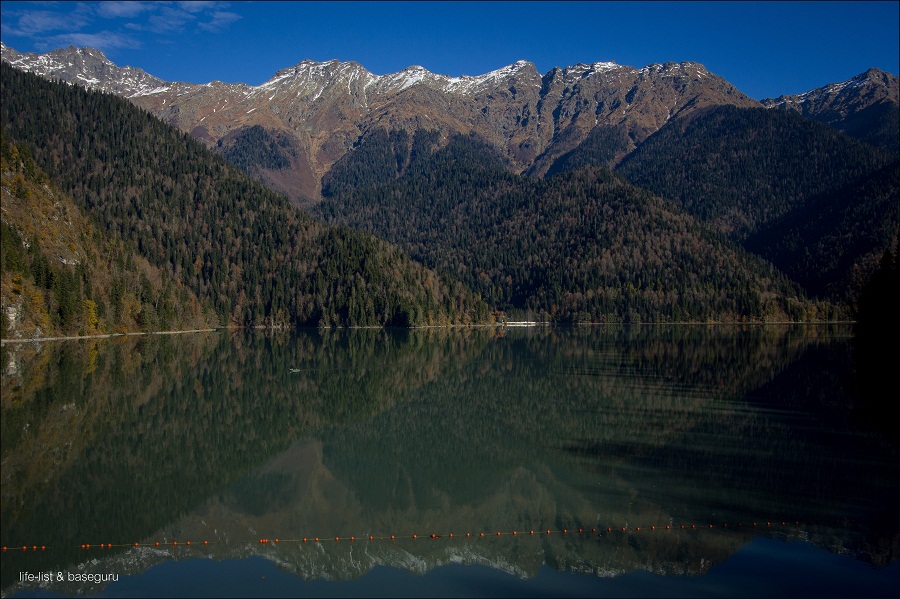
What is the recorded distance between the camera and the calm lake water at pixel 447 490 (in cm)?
2103

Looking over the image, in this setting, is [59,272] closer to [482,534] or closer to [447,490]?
[447,490]

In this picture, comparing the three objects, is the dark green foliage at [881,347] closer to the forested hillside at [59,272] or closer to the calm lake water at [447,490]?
Result: the calm lake water at [447,490]

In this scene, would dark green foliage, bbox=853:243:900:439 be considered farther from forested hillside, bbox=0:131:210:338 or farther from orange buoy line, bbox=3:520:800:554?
forested hillside, bbox=0:131:210:338

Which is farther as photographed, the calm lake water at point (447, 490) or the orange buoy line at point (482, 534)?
the orange buoy line at point (482, 534)

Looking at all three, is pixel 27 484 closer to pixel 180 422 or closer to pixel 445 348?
pixel 180 422

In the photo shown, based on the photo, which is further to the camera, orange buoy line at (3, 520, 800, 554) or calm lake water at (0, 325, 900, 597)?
orange buoy line at (3, 520, 800, 554)

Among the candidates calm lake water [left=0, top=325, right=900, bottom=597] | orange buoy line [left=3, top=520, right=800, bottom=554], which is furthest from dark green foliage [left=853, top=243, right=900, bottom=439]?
orange buoy line [left=3, top=520, right=800, bottom=554]

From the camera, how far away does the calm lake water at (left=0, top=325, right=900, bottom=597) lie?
21.0 metres

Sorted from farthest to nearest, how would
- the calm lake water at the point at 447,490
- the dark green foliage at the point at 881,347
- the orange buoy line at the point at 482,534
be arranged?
the dark green foliage at the point at 881,347 < the orange buoy line at the point at 482,534 < the calm lake water at the point at 447,490

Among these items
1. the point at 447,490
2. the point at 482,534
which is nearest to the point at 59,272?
the point at 447,490

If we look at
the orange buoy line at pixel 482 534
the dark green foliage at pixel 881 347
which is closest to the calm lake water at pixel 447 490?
→ the orange buoy line at pixel 482 534

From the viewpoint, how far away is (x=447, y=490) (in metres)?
30.0

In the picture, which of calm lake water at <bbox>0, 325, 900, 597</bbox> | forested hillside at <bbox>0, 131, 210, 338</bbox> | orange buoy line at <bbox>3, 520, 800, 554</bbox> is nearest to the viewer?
calm lake water at <bbox>0, 325, 900, 597</bbox>

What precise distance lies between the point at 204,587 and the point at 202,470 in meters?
12.9
